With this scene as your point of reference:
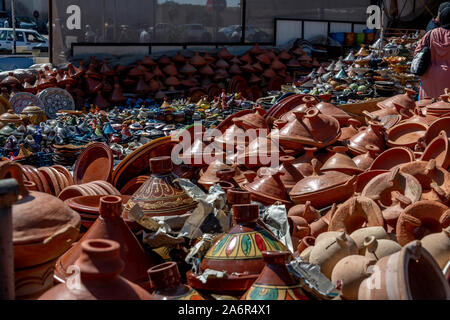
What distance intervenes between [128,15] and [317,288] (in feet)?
40.1

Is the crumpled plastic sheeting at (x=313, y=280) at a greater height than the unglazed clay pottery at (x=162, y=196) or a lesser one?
lesser

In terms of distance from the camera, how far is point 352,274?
2.23 meters

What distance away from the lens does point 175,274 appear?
2033 mm

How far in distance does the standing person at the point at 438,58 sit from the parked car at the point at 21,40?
1515cm

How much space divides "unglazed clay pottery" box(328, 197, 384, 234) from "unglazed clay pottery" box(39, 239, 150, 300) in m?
1.71

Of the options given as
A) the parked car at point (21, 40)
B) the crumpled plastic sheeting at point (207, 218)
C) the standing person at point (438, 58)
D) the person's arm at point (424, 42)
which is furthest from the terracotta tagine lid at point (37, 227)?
the parked car at point (21, 40)

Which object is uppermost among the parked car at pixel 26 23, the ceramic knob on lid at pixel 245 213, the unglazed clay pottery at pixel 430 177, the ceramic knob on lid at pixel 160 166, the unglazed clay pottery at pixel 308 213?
the parked car at pixel 26 23

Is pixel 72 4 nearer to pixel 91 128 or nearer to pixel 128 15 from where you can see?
pixel 128 15

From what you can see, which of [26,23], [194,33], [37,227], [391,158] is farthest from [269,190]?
[26,23]

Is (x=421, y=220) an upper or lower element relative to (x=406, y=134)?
lower

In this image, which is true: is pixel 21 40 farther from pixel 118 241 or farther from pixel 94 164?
pixel 118 241

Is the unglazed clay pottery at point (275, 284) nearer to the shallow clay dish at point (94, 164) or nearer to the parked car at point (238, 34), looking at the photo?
the shallow clay dish at point (94, 164)

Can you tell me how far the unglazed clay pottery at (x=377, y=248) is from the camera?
2439mm

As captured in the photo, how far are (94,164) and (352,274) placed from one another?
9.83ft
